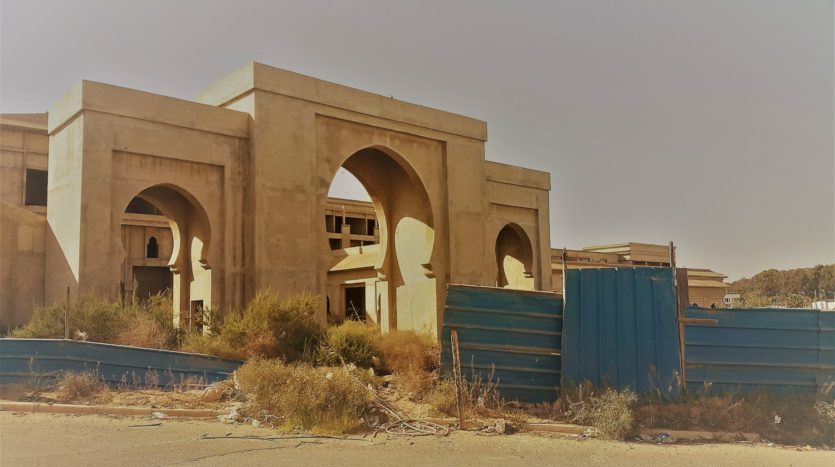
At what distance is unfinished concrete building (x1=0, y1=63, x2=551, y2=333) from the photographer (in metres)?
13.9

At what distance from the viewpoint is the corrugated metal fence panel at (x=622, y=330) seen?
9344 mm

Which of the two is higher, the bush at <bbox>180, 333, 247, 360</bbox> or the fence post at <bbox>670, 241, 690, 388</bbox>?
the fence post at <bbox>670, 241, 690, 388</bbox>

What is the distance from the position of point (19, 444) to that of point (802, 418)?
30.5 feet

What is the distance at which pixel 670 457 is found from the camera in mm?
7383

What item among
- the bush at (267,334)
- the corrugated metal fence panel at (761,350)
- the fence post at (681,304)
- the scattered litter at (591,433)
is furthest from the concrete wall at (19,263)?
the corrugated metal fence panel at (761,350)

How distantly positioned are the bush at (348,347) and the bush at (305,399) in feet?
9.81

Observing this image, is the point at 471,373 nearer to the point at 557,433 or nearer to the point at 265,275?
the point at 557,433

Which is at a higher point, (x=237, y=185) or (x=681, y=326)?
(x=237, y=185)

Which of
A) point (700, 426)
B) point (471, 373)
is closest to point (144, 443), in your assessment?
point (471, 373)

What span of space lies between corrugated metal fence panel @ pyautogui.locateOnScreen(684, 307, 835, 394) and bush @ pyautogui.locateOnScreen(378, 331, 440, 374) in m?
5.07

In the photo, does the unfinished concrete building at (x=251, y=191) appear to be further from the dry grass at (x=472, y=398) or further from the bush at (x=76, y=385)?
the dry grass at (x=472, y=398)

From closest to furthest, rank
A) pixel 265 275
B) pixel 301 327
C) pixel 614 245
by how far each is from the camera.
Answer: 1. pixel 301 327
2. pixel 265 275
3. pixel 614 245

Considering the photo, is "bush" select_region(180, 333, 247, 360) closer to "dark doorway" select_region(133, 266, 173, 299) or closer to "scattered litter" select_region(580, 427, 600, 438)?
"scattered litter" select_region(580, 427, 600, 438)

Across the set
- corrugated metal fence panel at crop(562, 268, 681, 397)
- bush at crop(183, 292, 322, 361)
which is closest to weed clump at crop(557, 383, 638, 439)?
corrugated metal fence panel at crop(562, 268, 681, 397)
